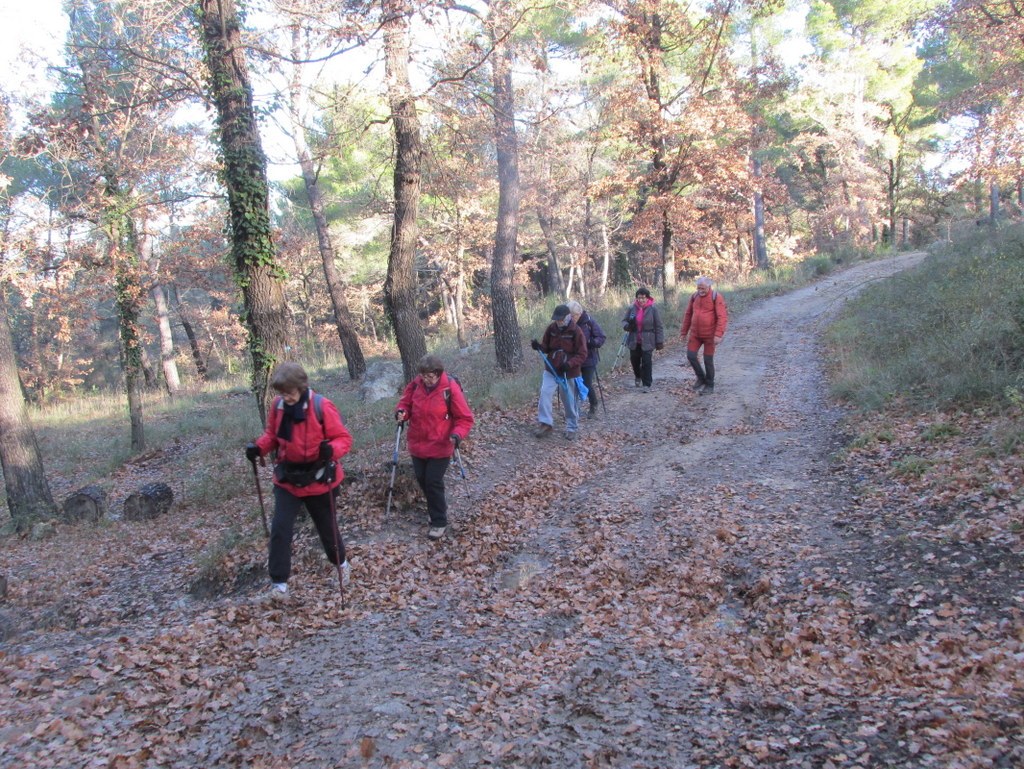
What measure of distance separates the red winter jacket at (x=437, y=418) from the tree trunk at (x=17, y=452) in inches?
273

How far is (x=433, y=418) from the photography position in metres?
6.79

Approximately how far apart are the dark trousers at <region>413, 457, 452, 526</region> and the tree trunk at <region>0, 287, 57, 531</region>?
685 cm

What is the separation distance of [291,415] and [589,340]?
6.07 m

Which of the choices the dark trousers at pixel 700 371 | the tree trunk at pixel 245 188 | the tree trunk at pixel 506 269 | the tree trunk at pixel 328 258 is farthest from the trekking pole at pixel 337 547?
the tree trunk at pixel 328 258

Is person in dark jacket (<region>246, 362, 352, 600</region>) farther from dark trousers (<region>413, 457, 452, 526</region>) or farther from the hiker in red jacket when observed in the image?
the hiker in red jacket

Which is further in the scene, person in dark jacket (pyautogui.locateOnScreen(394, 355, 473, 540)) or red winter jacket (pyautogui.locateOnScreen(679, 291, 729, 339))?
red winter jacket (pyautogui.locateOnScreen(679, 291, 729, 339))

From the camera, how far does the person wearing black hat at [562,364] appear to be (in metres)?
9.96

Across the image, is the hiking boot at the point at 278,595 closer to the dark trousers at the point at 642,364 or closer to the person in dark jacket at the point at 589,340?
the person in dark jacket at the point at 589,340

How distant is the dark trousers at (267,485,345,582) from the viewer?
5676 millimetres

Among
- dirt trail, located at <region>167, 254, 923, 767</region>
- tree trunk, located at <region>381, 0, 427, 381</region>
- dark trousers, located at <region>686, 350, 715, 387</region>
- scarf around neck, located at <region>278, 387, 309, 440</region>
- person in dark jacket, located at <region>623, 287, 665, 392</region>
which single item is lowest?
dirt trail, located at <region>167, 254, 923, 767</region>

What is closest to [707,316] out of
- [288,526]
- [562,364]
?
[562,364]

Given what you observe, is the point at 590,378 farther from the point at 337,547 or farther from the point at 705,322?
the point at 337,547

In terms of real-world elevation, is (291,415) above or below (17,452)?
above

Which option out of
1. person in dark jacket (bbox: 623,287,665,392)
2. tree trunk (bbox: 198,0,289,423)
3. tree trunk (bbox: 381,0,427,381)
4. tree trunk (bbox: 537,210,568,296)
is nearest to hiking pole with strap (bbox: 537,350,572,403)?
tree trunk (bbox: 381,0,427,381)
